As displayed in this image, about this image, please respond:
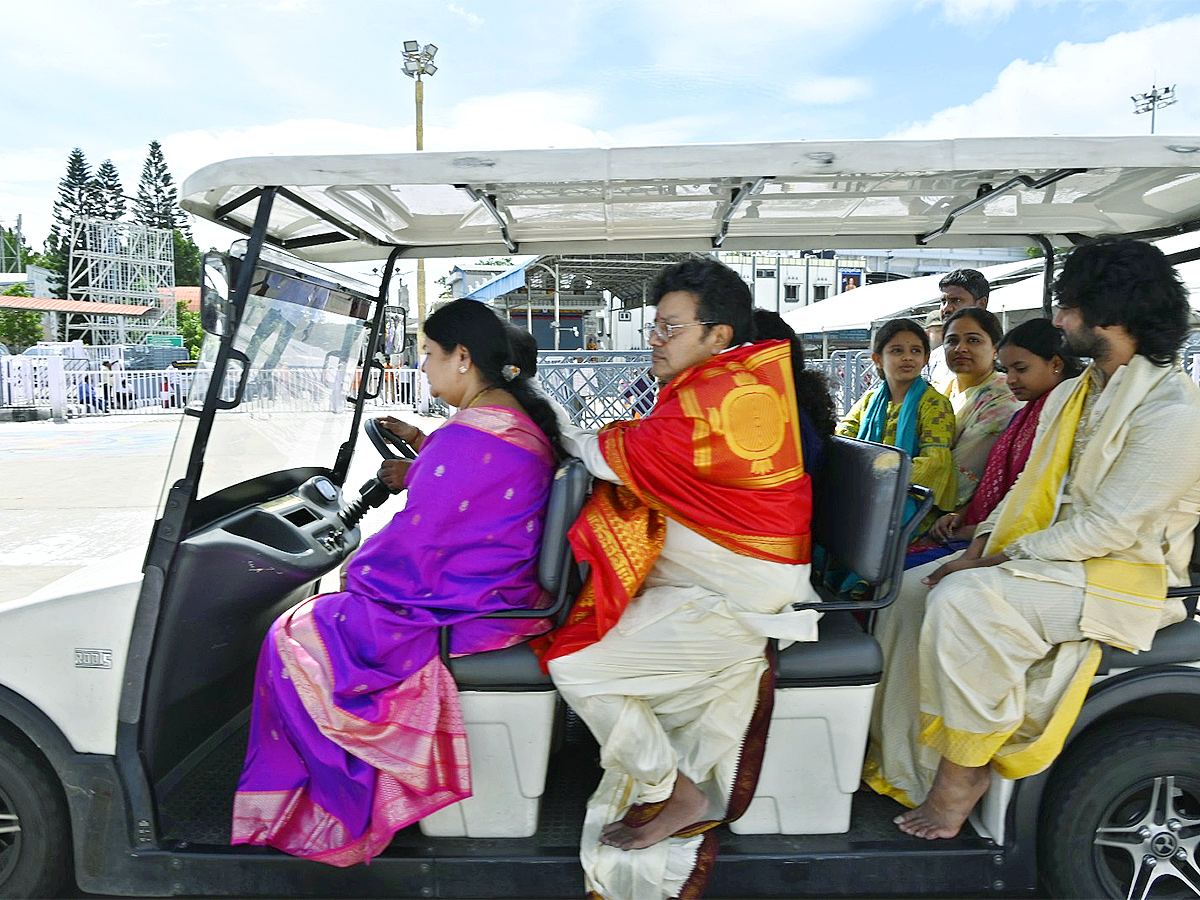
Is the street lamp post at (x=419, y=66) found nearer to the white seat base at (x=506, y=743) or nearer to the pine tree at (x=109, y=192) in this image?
the white seat base at (x=506, y=743)

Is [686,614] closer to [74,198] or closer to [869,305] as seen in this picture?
[869,305]

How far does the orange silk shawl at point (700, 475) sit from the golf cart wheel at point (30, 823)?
127 centimetres

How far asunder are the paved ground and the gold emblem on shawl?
66.4 inches

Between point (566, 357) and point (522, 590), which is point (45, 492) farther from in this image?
point (522, 590)

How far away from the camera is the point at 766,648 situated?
87.6 inches

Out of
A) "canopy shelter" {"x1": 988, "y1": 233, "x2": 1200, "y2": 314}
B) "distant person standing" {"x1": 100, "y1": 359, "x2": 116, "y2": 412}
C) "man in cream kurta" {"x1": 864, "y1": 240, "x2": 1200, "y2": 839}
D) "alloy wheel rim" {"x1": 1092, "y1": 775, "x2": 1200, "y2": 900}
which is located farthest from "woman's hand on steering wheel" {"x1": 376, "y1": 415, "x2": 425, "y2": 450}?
"distant person standing" {"x1": 100, "y1": 359, "x2": 116, "y2": 412}

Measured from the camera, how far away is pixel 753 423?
2.18m

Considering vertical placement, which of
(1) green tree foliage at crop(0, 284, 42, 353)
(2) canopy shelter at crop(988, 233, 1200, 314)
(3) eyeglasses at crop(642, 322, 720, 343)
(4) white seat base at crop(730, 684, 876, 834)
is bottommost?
(4) white seat base at crop(730, 684, 876, 834)

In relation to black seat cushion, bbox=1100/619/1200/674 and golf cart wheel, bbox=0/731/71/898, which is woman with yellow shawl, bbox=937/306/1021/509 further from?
golf cart wheel, bbox=0/731/71/898

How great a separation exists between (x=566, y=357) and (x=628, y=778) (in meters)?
8.94

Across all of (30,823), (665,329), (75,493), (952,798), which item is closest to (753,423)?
(665,329)

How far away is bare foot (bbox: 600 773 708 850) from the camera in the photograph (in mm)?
2158

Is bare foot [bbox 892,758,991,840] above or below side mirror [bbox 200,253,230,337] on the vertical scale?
below

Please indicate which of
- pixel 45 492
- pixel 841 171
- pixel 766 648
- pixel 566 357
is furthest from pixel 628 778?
pixel 45 492
